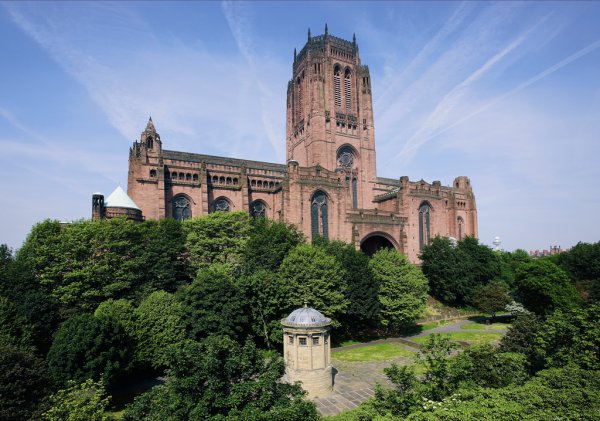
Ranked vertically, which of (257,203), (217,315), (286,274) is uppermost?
(257,203)

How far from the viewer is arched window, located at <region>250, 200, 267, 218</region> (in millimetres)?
49434

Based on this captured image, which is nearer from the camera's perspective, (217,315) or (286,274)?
(217,315)

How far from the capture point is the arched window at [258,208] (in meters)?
49.4

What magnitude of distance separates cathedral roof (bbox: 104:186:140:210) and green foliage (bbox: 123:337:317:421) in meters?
30.1

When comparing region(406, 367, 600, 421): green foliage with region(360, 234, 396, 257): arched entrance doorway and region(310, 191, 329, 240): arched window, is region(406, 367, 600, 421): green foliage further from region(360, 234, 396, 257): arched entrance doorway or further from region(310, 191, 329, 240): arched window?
region(360, 234, 396, 257): arched entrance doorway

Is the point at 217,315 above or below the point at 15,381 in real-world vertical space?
above

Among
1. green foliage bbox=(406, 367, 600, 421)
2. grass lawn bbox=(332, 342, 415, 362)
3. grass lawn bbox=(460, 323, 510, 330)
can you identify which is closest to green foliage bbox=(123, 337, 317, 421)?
green foliage bbox=(406, 367, 600, 421)

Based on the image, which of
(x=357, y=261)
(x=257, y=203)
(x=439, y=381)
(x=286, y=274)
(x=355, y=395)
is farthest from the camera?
(x=257, y=203)

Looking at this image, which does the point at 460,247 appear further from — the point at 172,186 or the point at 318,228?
the point at 172,186

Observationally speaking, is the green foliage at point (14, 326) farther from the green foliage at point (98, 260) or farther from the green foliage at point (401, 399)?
the green foliage at point (401, 399)

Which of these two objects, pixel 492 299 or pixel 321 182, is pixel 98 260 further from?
pixel 492 299

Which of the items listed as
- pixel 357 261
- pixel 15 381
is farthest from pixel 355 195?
pixel 15 381

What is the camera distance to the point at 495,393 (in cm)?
1300

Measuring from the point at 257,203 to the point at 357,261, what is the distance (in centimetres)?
2112
